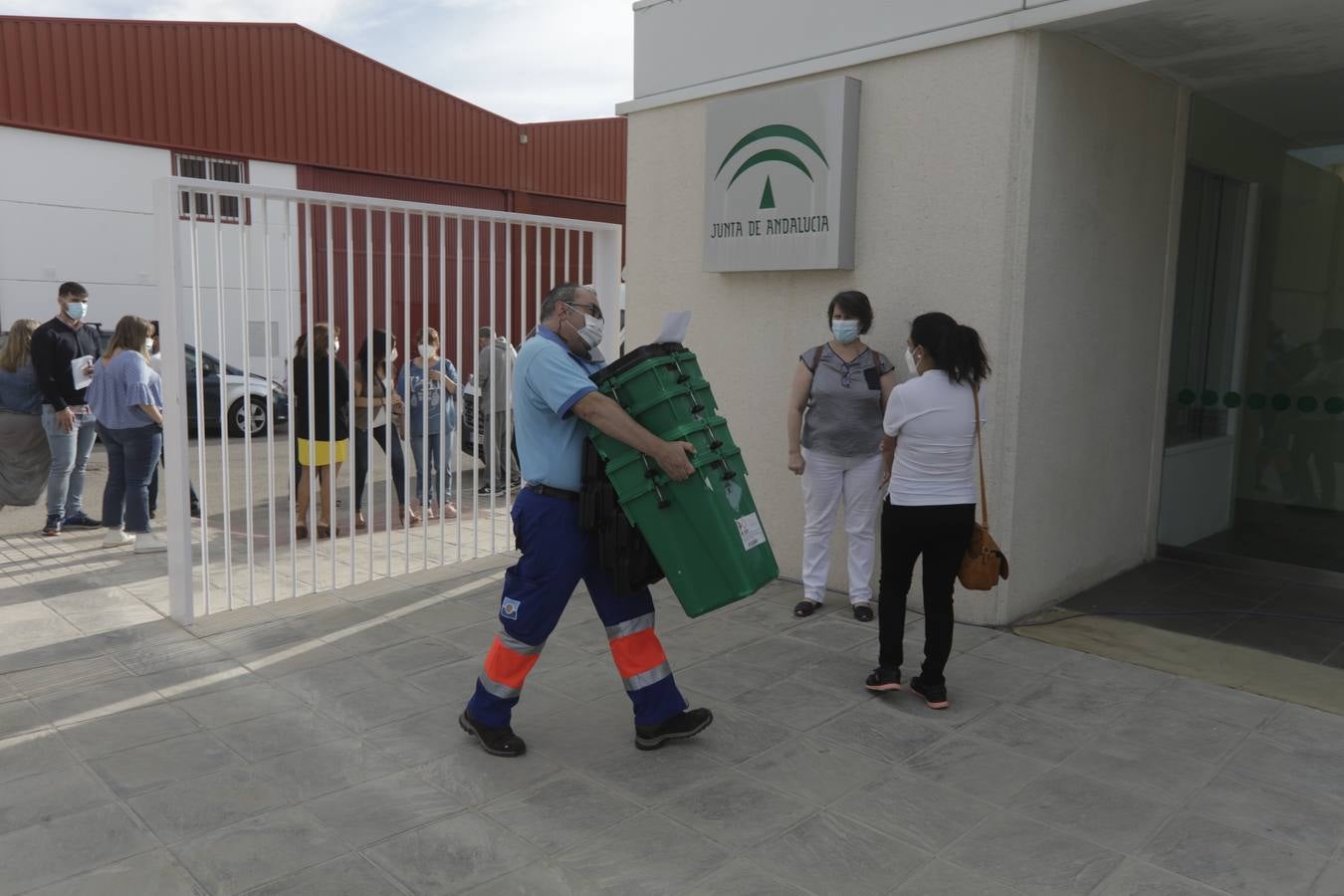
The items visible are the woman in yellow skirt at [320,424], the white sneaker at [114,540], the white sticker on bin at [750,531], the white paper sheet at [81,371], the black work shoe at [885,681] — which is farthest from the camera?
the white paper sheet at [81,371]

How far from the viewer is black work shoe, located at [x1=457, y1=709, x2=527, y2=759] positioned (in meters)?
3.70

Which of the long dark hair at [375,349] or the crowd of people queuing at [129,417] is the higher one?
the long dark hair at [375,349]

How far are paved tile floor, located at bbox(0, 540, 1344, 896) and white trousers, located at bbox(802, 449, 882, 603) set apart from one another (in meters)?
0.41

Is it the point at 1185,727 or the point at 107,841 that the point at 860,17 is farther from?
the point at 107,841

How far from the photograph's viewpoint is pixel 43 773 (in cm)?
354

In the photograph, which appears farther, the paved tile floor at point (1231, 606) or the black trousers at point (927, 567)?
the paved tile floor at point (1231, 606)

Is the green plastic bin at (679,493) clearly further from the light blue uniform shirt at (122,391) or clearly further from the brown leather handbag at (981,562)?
the light blue uniform shirt at (122,391)

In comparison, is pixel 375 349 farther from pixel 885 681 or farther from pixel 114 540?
pixel 885 681

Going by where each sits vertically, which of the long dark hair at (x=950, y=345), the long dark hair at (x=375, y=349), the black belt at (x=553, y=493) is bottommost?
the black belt at (x=553, y=493)

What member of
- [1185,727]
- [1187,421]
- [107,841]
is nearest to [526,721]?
[107,841]

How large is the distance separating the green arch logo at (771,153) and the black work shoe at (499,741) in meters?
3.49

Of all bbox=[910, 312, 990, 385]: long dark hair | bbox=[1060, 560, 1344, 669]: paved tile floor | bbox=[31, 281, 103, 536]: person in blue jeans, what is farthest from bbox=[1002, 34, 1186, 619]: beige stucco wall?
bbox=[31, 281, 103, 536]: person in blue jeans

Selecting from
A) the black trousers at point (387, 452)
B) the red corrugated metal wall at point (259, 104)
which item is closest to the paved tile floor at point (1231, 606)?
the black trousers at point (387, 452)

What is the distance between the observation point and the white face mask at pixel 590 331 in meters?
3.69
